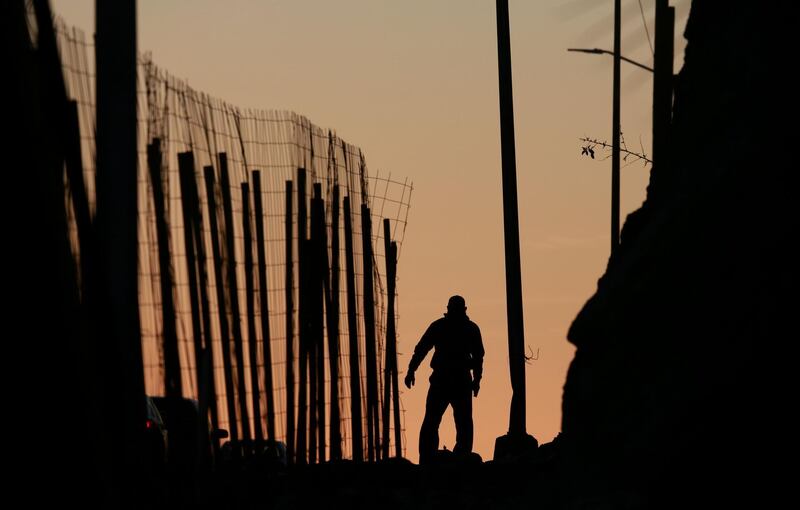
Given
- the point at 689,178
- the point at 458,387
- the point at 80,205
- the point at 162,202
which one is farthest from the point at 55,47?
the point at 458,387

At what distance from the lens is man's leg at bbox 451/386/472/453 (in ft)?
59.9

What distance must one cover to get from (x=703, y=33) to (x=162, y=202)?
10.8 ft


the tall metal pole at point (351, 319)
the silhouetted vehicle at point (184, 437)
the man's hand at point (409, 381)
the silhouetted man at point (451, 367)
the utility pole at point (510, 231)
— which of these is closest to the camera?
the silhouetted vehicle at point (184, 437)

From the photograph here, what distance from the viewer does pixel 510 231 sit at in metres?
20.7

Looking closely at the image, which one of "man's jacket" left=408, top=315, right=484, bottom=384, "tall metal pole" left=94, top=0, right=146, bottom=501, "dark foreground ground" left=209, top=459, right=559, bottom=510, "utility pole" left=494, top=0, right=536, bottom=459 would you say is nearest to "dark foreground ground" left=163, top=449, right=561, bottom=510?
"dark foreground ground" left=209, top=459, right=559, bottom=510

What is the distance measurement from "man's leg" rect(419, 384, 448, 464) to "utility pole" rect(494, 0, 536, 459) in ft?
5.76

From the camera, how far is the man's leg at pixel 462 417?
18.2 metres

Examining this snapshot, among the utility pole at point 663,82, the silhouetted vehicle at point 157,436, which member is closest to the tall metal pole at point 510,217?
the utility pole at point 663,82

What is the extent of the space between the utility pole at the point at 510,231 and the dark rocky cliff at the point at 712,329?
964 cm

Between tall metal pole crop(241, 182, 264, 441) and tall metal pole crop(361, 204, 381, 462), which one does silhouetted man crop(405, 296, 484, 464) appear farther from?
tall metal pole crop(241, 182, 264, 441)

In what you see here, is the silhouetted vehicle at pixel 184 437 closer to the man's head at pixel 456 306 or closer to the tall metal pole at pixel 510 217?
the man's head at pixel 456 306

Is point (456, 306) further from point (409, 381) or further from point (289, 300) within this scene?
point (289, 300)

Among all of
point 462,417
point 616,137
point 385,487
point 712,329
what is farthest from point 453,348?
point 616,137

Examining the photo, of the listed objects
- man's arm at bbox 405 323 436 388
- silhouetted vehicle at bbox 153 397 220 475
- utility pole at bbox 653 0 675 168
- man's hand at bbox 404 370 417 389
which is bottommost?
silhouetted vehicle at bbox 153 397 220 475
